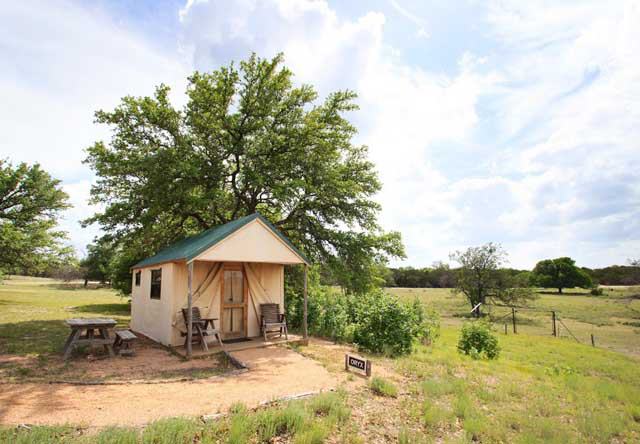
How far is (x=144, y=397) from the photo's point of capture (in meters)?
5.92

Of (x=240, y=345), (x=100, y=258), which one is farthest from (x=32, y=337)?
(x=100, y=258)

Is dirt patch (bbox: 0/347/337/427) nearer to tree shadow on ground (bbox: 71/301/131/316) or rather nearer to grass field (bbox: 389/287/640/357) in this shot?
grass field (bbox: 389/287/640/357)

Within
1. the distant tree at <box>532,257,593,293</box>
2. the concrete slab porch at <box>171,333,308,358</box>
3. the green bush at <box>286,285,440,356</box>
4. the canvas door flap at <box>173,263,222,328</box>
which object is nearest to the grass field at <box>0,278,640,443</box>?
the green bush at <box>286,285,440,356</box>

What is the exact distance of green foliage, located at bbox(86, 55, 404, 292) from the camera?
1463 cm

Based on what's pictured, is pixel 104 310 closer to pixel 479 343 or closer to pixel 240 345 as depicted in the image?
pixel 240 345

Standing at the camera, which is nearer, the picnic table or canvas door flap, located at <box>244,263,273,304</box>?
the picnic table

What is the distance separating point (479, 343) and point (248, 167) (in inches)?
457

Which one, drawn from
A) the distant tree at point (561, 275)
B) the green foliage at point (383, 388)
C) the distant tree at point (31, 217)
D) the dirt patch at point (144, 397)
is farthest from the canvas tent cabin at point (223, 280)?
the distant tree at point (561, 275)

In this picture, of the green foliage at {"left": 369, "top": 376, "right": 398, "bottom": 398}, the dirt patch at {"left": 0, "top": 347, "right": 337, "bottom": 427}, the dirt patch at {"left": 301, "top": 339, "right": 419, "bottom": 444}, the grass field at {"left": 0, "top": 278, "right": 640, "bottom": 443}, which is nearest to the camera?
the grass field at {"left": 0, "top": 278, "right": 640, "bottom": 443}

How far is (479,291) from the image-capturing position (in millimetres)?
36625

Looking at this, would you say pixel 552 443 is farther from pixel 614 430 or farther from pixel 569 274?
pixel 569 274

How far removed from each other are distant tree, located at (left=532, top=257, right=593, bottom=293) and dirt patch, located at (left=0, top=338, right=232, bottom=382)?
7224 cm

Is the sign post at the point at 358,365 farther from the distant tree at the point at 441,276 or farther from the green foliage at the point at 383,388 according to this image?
the distant tree at the point at 441,276

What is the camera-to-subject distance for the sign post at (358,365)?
7.55 metres
